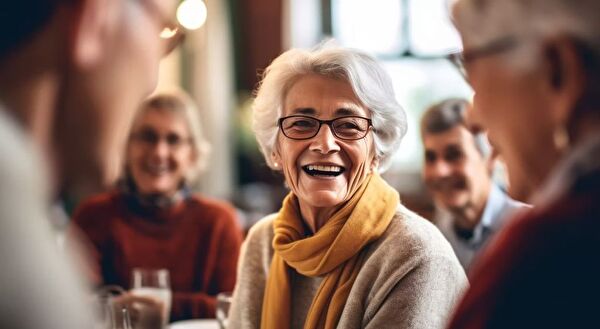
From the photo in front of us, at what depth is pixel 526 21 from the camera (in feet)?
3.02

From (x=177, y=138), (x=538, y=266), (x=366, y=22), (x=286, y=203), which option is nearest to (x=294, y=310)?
(x=286, y=203)

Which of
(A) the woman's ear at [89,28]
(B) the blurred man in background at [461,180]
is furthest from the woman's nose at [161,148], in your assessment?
(A) the woman's ear at [89,28]

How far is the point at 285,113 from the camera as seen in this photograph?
1801 mm

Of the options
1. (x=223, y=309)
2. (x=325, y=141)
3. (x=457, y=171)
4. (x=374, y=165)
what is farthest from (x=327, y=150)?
(x=457, y=171)

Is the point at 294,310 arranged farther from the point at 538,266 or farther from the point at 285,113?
the point at 538,266

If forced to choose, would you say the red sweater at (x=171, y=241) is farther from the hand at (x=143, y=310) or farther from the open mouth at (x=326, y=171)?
the open mouth at (x=326, y=171)

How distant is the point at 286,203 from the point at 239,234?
107 centimetres

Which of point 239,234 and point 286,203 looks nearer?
point 286,203

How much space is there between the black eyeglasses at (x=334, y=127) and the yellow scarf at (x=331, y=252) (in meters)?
0.15

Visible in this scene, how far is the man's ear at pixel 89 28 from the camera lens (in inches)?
31.3

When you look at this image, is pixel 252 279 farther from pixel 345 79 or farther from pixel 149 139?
pixel 149 139

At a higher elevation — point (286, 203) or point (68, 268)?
point (68, 268)

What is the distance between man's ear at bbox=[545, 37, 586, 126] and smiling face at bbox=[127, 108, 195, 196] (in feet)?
7.23

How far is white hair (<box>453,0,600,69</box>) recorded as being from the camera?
0.87 m
